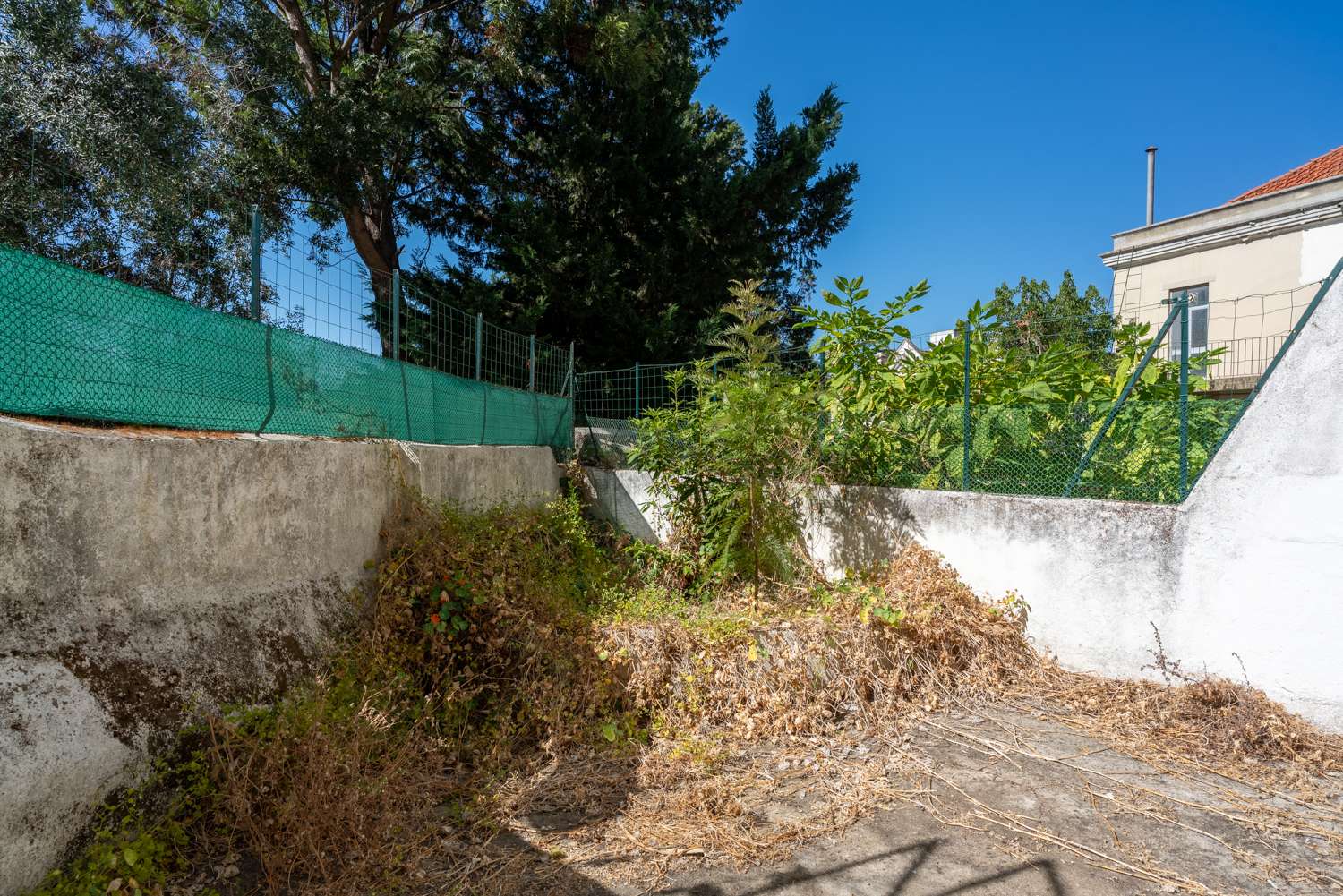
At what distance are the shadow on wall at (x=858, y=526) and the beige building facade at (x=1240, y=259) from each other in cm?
613

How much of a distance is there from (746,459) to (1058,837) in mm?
3262

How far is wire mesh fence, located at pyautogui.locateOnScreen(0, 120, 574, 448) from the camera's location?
9.16 ft

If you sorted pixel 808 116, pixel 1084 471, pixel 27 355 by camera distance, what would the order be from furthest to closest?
pixel 808 116
pixel 1084 471
pixel 27 355

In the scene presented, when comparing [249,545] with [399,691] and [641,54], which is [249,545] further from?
[641,54]

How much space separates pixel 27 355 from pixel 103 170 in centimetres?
796

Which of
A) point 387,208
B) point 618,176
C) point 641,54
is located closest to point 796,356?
point 618,176

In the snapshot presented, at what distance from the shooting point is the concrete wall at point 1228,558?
385 cm

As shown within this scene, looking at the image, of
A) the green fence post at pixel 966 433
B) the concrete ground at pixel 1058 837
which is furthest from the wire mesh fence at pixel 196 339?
the green fence post at pixel 966 433

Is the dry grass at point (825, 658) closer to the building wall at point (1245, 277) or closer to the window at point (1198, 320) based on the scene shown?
the window at point (1198, 320)

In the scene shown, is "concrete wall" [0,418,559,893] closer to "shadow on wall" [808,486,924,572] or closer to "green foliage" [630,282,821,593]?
"green foliage" [630,282,821,593]

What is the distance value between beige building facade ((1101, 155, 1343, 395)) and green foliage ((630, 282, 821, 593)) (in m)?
6.44

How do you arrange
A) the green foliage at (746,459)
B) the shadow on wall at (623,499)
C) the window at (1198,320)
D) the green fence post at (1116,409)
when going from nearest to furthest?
the green fence post at (1116,409), the green foliage at (746,459), the shadow on wall at (623,499), the window at (1198,320)

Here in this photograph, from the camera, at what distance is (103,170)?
27.7 feet

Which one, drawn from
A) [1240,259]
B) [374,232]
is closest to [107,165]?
[374,232]
